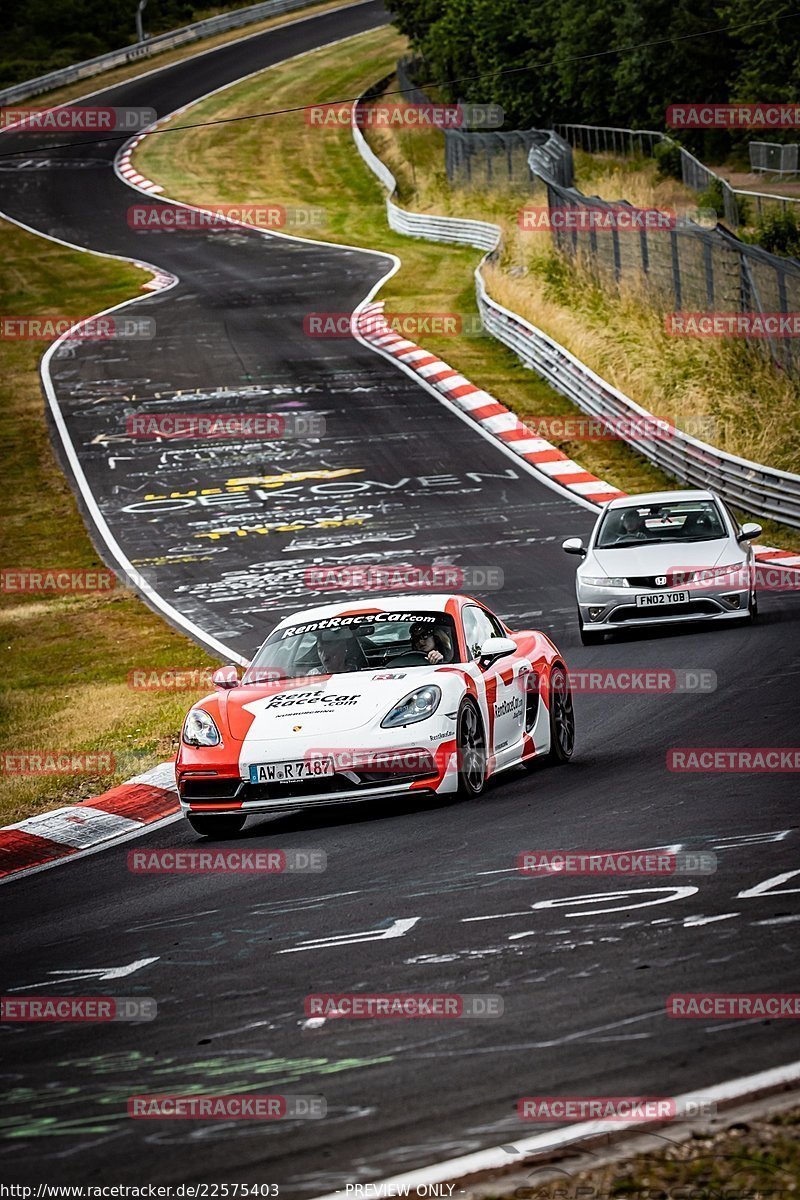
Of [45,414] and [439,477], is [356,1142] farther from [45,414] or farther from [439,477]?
[45,414]

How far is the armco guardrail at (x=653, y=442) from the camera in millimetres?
22328

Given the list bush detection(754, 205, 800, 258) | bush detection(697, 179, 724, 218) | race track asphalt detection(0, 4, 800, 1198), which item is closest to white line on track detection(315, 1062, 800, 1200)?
race track asphalt detection(0, 4, 800, 1198)

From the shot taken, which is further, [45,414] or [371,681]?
[45,414]

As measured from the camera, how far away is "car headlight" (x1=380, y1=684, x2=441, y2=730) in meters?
9.95

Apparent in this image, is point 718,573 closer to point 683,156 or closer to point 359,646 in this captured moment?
point 359,646

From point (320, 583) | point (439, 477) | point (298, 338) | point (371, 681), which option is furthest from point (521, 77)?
point (371, 681)

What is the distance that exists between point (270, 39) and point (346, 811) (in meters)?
74.3

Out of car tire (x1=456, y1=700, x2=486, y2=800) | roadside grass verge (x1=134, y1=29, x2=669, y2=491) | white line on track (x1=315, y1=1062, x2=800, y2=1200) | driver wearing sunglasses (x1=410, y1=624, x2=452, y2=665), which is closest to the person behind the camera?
white line on track (x1=315, y1=1062, x2=800, y2=1200)

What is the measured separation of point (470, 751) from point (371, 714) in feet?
2.37

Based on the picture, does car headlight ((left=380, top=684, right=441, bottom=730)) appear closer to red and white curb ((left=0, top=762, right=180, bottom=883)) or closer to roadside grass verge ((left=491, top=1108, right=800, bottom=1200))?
red and white curb ((left=0, top=762, right=180, bottom=883))

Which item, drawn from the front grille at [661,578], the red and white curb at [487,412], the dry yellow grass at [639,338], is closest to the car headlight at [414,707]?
the front grille at [661,578]

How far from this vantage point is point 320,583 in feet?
69.9

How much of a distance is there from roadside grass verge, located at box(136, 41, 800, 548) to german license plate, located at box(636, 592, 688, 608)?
500cm

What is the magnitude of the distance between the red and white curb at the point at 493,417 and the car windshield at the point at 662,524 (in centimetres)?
241
